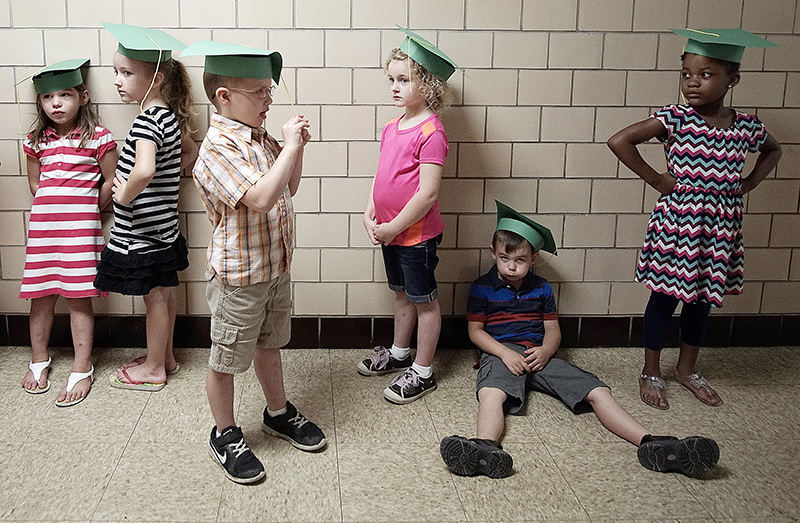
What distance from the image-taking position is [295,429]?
93.4 inches

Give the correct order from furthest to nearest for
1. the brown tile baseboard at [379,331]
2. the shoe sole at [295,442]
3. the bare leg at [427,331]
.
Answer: the brown tile baseboard at [379,331]
the bare leg at [427,331]
the shoe sole at [295,442]

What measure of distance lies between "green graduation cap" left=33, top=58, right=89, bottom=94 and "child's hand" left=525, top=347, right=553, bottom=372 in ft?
6.02

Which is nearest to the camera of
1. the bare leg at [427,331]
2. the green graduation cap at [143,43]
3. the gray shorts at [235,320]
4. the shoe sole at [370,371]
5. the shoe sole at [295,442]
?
the gray shorts at [235,320]

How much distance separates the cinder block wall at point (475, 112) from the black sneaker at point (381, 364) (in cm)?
25

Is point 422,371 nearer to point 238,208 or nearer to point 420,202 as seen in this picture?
point 420,202

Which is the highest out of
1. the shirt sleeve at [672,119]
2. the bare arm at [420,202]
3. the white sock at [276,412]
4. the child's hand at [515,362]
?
the shirt sleeve at [672,119]

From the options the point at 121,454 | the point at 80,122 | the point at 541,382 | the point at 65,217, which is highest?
the point at 80,122

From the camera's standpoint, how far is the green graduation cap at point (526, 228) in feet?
9.00

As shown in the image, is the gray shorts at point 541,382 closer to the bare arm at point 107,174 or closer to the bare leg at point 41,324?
the bare arm at point 107,174

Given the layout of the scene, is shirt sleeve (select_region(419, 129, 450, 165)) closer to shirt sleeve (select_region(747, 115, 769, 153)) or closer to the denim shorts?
the denim shorts

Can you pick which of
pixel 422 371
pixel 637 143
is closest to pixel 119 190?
pixel 422 371

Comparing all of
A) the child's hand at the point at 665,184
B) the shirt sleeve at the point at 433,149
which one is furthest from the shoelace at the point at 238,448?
the child's hand at the point at 665,184

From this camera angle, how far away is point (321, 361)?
10.1ft

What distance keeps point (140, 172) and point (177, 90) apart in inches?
15.6
